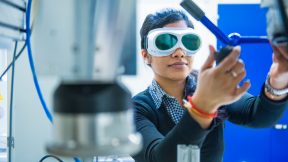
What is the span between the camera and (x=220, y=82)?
58cm

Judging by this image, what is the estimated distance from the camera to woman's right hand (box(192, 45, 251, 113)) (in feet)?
1.87

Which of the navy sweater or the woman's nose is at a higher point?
the woman's nose

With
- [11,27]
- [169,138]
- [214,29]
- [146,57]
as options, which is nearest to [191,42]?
[146,57]

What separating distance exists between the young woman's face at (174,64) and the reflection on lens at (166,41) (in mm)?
33

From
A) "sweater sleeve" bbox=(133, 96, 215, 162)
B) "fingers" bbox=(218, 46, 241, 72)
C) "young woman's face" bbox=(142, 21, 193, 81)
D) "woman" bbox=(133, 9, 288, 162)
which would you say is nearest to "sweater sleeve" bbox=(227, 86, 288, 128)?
"woman" bbox=(133, 9, 288, 162)

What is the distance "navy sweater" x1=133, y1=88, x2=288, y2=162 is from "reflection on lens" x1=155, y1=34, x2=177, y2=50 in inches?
8.4

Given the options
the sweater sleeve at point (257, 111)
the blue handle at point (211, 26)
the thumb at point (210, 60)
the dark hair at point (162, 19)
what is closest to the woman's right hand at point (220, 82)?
the thumb at point (210, 60)

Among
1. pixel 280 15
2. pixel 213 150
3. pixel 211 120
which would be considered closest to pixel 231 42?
pixel 211 120

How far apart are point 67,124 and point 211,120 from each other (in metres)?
0.37

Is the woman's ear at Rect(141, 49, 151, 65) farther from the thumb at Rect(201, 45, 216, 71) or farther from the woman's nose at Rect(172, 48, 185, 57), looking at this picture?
the thumb at Rect(201, 45, 216, 71)

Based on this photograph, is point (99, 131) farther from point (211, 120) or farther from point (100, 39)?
point (211, 120)

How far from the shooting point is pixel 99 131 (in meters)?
0.38

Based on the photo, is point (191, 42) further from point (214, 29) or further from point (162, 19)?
point (214, 29)

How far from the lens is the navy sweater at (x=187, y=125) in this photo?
69 cm
